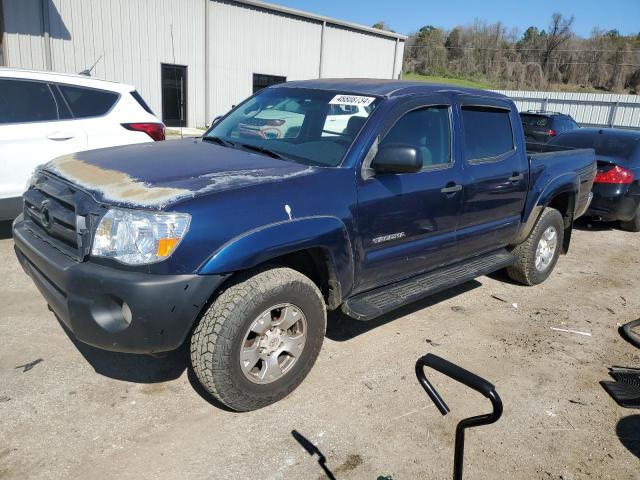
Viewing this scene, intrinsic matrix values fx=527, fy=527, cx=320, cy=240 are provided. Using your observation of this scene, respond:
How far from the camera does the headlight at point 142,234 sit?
2.60m

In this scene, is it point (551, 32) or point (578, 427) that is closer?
point (578, 427)

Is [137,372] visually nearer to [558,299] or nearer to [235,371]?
[235,371]

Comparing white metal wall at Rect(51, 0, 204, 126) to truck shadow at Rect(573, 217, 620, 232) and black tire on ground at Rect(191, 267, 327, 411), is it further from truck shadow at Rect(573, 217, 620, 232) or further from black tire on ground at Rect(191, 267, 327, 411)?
black tire on ground at Rect(191, 267, 327, 411)

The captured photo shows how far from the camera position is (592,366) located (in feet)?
12.9

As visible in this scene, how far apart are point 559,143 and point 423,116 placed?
576 centimetres

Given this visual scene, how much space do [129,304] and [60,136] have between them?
3.69 m

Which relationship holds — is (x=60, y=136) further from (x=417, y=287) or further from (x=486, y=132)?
(x=486, y=132)

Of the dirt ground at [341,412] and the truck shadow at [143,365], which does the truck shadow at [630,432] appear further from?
the truck shadow at [143,365]

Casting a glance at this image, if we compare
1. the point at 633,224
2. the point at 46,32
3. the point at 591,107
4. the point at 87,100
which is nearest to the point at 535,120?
the point at 633,224

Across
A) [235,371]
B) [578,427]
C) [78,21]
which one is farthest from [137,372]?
[78,21]

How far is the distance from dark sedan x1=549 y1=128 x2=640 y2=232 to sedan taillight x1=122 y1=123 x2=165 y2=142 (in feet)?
20.3

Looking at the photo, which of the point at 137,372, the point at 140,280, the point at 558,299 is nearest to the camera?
the point at 140,280

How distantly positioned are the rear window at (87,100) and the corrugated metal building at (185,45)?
Answer: 882 centimetres

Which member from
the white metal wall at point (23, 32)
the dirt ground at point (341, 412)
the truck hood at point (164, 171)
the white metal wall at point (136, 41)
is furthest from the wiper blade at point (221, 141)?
the white metal wall at point (136, 41)
